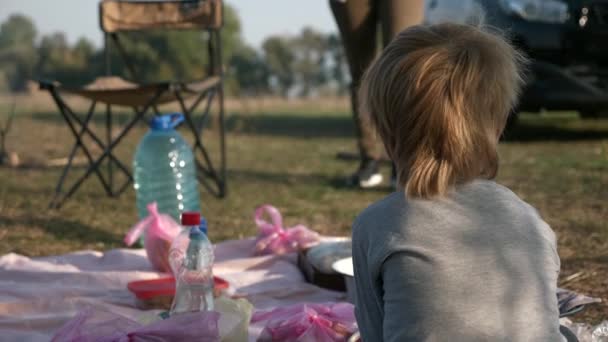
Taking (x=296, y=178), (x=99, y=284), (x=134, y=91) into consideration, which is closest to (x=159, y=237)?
(x=99, y=284)

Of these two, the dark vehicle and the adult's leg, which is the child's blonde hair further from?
the dark vehicle

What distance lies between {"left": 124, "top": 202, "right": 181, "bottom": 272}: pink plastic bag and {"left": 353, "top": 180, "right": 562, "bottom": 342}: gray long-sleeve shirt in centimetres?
174

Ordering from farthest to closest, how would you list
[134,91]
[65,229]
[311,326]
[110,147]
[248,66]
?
[248,66] < [110,147] < [134,91] < [65,229] < [311,326]

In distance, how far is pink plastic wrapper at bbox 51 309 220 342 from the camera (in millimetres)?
2018

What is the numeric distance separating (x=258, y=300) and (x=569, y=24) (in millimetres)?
4251

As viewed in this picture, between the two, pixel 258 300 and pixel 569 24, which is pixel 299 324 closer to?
pixel 258 300

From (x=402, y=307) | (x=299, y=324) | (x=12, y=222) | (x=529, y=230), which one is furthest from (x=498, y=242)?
(x=12, y=222)

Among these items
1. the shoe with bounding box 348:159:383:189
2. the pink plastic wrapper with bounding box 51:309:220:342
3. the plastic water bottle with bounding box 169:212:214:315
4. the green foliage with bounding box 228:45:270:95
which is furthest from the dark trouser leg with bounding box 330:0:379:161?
the green foliage with bounding box 228:45:270:95

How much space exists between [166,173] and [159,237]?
48.5 inches

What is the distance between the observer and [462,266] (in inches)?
59.6

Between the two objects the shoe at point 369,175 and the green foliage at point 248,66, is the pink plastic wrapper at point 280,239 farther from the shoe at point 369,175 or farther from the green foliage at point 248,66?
the green foliage at point 248,66

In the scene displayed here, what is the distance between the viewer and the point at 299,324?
7.45 feet

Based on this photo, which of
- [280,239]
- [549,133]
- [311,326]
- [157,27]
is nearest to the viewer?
[311,326]

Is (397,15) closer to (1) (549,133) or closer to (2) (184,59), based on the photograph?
(1) (549,133)
